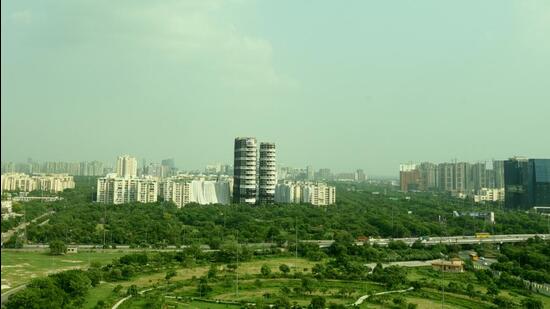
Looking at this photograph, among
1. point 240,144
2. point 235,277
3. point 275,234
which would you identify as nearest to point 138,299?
point 235,277

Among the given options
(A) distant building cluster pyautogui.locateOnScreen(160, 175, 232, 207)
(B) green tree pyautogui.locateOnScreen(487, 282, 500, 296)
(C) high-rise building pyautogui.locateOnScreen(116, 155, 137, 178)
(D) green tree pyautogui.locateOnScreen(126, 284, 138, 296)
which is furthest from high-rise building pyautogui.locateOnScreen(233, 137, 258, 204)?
(B) green tree pyautogui.locateOnScreen(487, 282, 500, 296)

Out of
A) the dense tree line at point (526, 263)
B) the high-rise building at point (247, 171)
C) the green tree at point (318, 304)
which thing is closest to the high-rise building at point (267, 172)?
the high-rise building at point (247, 171)

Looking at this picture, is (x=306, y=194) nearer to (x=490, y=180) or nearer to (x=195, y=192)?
(x=195, y=192)

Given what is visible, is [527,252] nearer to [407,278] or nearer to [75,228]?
[407,278]

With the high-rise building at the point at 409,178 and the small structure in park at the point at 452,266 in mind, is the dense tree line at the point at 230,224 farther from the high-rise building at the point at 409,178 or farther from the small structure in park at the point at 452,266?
the high-rise building at the point at 409,178

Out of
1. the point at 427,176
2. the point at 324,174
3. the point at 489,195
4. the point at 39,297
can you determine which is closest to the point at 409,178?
the point at 427,176
